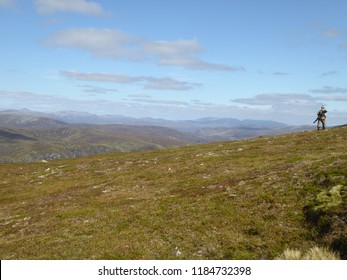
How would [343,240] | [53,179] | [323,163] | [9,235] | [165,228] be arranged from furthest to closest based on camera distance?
[53,179] → [323,163] → [9,235] → [165,228] → [343,240]

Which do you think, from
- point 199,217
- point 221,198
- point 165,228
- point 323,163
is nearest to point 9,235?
point 165,228

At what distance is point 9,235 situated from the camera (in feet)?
81.9

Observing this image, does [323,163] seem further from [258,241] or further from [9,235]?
[9,235]

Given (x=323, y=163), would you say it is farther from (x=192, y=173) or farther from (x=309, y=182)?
(x=192, y=173)

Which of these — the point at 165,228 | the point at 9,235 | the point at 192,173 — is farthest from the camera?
the point at 192,173

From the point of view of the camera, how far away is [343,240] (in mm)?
15539

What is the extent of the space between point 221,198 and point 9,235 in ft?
52.7

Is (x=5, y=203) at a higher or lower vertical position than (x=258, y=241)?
lower

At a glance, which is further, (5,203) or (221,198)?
(5,203)
